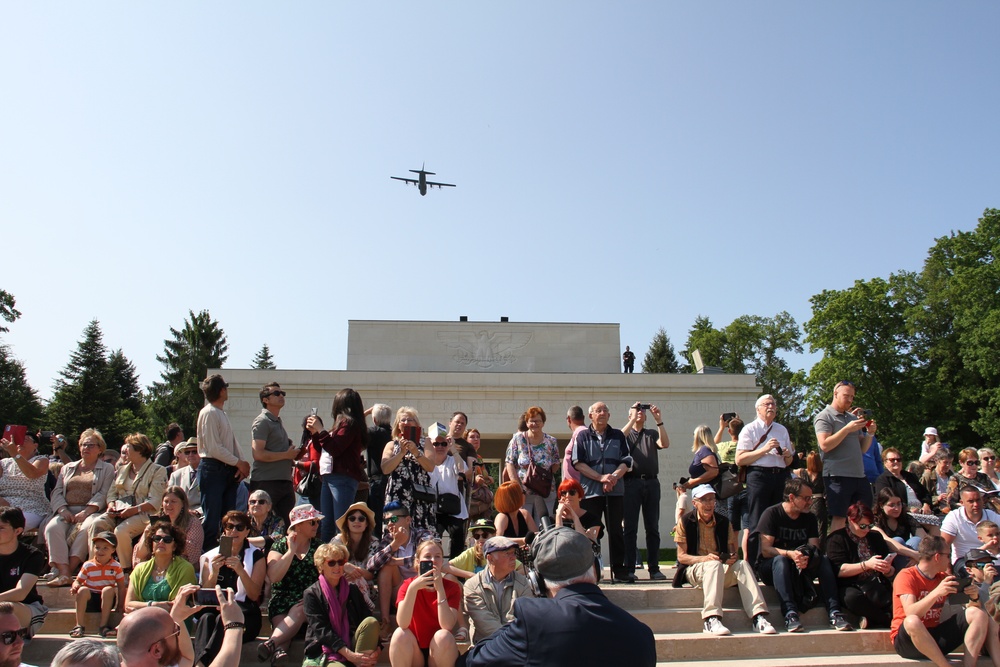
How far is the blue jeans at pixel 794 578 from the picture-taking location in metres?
7.02

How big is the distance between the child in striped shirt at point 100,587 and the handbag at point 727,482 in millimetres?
5776

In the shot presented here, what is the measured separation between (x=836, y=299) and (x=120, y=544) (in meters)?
32.0

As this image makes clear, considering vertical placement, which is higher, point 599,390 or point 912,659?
point 599,390

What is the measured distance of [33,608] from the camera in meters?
6.12

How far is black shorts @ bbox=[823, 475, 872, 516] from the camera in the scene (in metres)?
7.69

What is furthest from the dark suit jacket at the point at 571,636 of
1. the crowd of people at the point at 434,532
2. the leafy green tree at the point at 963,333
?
the leafy green tree at the point at 963,333

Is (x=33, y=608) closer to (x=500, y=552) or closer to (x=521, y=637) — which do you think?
(x=500, y=552)

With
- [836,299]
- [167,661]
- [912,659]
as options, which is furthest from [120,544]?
[836,299]

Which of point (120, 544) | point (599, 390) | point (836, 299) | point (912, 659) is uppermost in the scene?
point (836, 299)

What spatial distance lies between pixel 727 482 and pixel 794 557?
1315 mm

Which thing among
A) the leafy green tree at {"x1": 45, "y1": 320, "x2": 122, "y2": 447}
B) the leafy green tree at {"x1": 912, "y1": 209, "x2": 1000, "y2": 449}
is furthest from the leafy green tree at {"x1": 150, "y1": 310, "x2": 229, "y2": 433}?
the leafy green tree at {"x1": 912, "y1": 209, "x2": 1000, "y2": 449}

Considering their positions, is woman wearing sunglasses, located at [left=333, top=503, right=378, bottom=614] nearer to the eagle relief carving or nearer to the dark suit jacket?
the dark suit jacket

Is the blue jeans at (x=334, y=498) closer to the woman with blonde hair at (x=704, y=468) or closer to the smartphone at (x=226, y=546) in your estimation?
the smartphone at (x=226, y=546)

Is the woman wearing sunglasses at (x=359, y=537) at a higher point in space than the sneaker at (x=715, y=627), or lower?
higher
